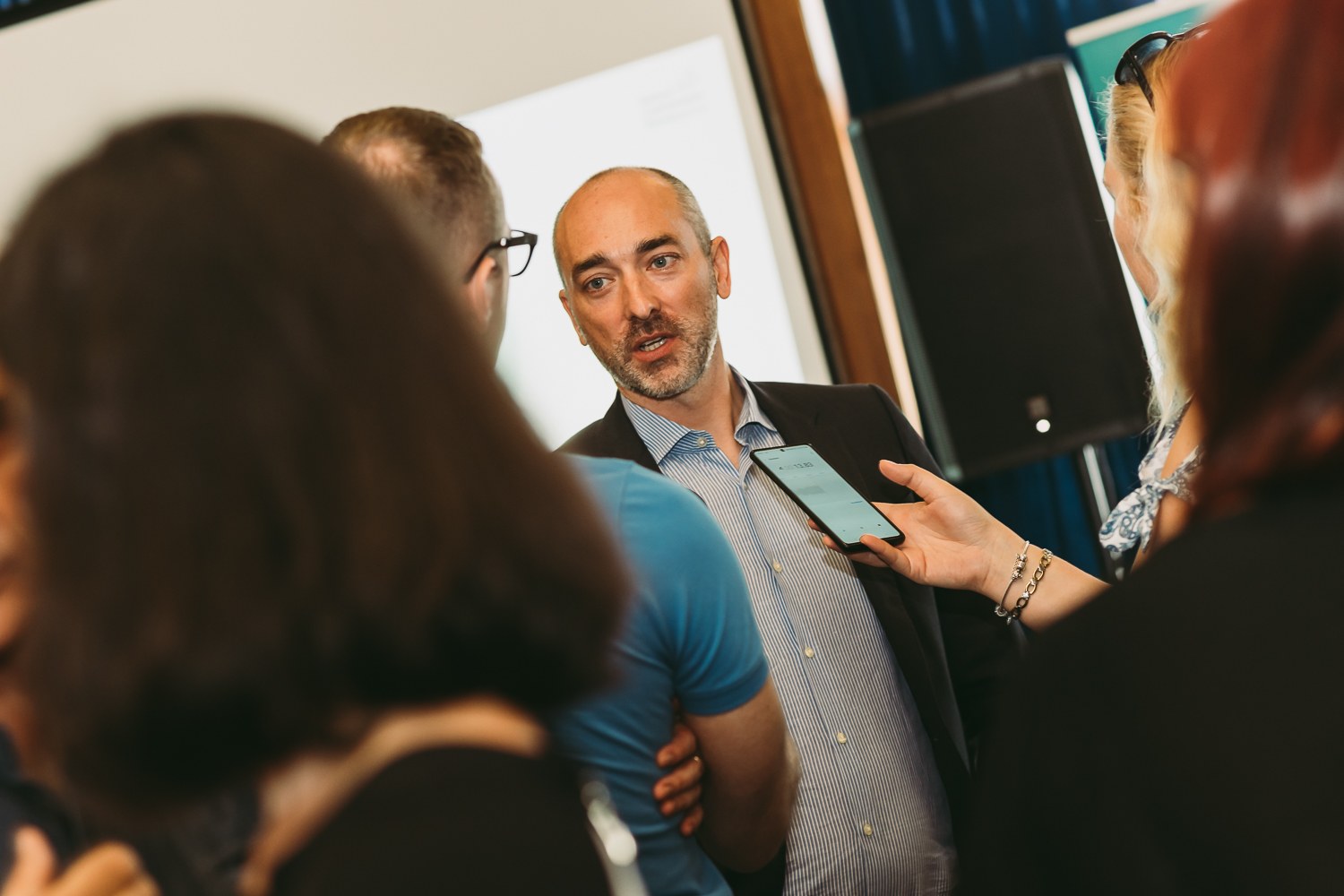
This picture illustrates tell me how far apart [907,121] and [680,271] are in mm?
1147

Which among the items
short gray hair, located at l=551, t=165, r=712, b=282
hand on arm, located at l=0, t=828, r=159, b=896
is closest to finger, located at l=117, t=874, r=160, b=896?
hand on arm, located at l=0, t=828, r=159, b=896

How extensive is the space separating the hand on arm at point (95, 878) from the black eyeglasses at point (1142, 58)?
66.0 inches

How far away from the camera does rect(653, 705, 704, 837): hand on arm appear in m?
1.10

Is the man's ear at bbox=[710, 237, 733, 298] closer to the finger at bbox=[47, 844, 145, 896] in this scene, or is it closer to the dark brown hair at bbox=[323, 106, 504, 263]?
the dark brown hair at bbox=[323, 106, 504, 263]

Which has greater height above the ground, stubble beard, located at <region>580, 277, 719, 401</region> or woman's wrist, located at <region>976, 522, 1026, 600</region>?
stubble beard, located at <region>580, 277, 719, 401</region>

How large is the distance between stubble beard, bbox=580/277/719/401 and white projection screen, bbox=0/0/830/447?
34.6 inches

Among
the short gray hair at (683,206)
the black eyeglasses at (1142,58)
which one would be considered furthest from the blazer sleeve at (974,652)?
the black eyeglasses at (1142,58)

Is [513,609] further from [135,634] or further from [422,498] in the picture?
[135,634]

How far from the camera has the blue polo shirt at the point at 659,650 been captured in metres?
1.06

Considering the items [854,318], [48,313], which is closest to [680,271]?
[854,318]

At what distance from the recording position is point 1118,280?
274 centimetres

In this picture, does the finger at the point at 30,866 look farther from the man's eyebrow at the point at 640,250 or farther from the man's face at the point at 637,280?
the man's eyebrow at the point at 640,250

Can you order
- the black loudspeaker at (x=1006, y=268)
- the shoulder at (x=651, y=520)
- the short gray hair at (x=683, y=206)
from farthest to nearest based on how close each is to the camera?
the black loudspeaker at (x=1006, y=268)
the short gray hair at (x=683, y=206)
the shoulder at (x=651, y=520)

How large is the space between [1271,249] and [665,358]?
57.9 inches
